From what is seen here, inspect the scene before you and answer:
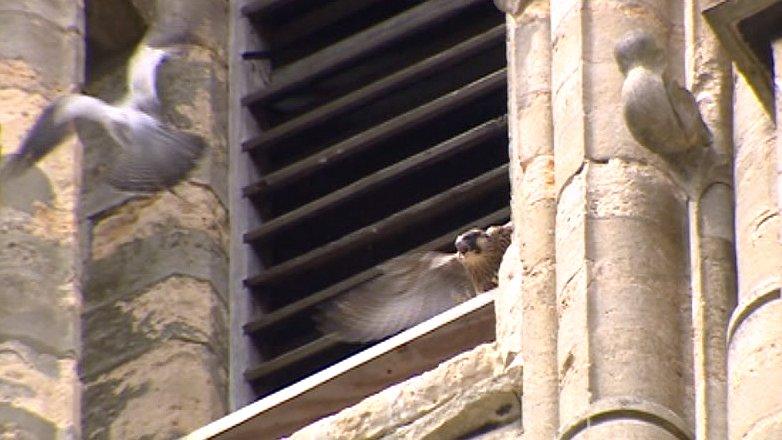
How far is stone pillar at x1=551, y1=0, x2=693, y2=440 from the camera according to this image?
568 inches

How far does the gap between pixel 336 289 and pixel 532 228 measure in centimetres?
244

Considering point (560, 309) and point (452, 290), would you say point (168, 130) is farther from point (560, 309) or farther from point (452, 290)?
point (560, 309)

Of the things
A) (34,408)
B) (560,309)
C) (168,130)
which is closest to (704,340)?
(560,309)

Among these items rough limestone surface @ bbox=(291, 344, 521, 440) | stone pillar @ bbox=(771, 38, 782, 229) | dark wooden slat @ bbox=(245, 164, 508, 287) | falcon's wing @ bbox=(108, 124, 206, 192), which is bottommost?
stone pillar @ bbox=(771, 38, 782, 229)

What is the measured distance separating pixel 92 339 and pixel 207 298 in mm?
333

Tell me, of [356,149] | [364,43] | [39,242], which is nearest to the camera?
[39,242]

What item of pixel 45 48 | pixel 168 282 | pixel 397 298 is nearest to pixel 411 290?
pixel 397 298

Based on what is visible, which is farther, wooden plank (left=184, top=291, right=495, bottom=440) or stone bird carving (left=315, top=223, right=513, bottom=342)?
stone bird carving (left=315, top=223, right=513, bottom=342)

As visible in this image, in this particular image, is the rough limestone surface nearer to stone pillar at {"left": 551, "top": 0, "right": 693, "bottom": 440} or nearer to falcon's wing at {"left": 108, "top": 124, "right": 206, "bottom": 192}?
stone pillar at {"left": 551, "top": 0, "right": 693, "bottom": 440}

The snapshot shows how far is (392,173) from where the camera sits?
1778 centimetres

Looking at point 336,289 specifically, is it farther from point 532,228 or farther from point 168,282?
point 532,228

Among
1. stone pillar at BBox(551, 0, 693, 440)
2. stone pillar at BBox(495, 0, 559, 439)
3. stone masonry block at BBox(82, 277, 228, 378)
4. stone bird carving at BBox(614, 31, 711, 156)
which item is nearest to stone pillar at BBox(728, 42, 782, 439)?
stone bird carving at BBox(614, 31, 711, 156)

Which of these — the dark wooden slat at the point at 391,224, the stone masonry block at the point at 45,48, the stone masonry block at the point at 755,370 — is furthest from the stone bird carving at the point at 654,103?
the stone masonry block at the point at 45,48

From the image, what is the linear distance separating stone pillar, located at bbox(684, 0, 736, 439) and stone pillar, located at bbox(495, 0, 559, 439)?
388 mm
